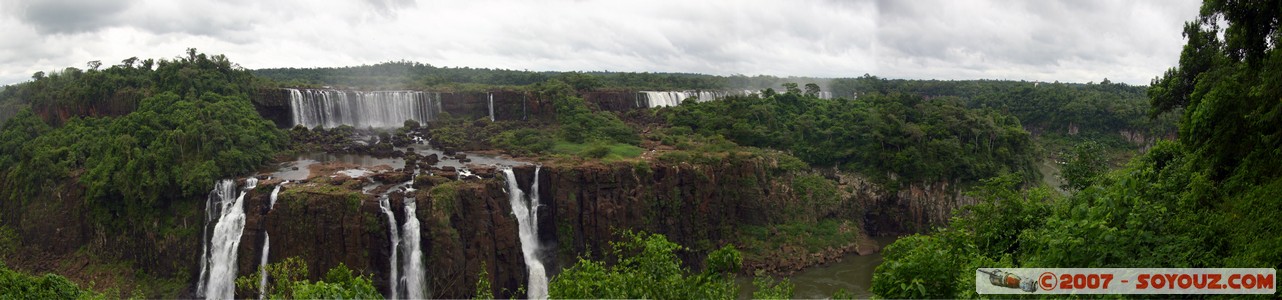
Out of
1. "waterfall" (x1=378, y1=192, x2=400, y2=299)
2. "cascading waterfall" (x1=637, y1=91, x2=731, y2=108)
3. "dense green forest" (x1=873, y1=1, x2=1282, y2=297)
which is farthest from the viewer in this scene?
"cascading waterfall" (x1=637, y1=91, x2=731, y2=108)

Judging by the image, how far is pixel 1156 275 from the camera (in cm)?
943

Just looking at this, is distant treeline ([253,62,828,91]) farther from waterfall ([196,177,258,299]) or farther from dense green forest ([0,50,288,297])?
waterfall ([196,177,258,299])

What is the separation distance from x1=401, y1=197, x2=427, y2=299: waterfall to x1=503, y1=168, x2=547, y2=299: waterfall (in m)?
5.01

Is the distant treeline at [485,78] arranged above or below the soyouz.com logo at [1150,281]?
above

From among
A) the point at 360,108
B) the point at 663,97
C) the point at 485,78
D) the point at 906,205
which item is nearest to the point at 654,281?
the point at 906,205

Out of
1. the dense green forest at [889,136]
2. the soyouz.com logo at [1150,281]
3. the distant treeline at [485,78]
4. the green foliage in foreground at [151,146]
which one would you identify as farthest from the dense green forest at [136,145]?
the soyouz.com logo at [1150,281]

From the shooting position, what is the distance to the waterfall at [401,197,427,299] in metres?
28.8

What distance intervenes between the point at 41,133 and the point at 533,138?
30.0 metres

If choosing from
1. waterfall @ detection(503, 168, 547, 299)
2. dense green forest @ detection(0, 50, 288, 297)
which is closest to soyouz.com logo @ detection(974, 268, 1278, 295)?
waterfall @ detection(503, 168, 547, 299)

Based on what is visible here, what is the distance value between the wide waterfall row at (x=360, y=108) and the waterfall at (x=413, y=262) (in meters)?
26.1

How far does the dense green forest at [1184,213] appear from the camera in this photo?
9883mm

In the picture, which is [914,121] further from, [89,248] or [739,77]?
[739,77]

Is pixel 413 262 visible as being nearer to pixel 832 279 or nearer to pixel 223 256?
pixel 223 256

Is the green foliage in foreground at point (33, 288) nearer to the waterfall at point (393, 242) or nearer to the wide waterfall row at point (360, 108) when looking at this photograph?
the waterfall at point (393, 242)
